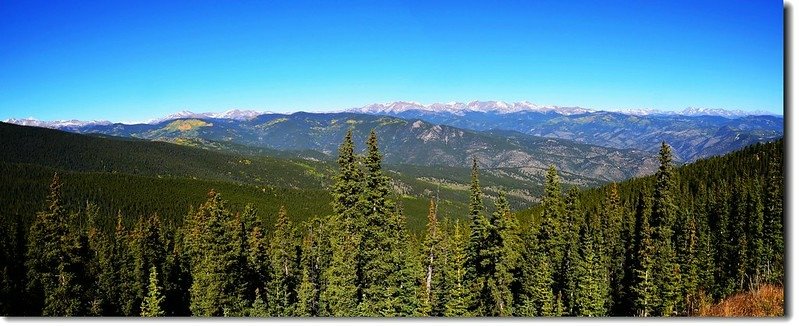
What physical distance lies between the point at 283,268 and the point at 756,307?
29.8 meters

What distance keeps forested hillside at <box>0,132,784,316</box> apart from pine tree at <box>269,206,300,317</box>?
0.14 meters

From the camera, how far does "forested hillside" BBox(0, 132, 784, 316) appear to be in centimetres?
1711

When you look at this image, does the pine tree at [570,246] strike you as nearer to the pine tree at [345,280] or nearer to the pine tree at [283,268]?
the pine tree at [345,280]

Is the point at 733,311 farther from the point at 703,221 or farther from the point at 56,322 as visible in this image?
the point at 703,221

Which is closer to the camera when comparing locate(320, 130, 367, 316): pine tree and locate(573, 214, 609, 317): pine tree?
locate(320, 130, 367, 316): pine tree

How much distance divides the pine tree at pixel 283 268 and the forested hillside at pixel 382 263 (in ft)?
0.45

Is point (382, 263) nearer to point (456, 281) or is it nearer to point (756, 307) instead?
point (456, 281)

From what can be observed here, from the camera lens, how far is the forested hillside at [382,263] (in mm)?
17109

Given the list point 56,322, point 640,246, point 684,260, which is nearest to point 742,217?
point 684,260

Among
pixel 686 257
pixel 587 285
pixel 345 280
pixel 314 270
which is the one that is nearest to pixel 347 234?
pixel 345 280

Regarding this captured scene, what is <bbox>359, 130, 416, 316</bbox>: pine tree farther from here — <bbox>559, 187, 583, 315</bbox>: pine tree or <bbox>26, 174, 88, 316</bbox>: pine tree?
<bbox>559, 187, 583, 315</bbox>: pine tree

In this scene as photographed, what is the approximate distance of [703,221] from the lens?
4634 centimetres

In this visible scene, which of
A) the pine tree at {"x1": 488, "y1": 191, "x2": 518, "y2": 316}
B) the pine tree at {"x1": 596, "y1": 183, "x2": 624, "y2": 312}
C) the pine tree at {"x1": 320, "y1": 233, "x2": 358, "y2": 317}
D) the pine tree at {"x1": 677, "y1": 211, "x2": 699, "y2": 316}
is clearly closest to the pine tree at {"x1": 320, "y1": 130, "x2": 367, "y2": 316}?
the pine tree at {"x1": 320, "y1": 233, "x2": 358, "y2": 317}

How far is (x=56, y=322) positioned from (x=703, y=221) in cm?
5066
